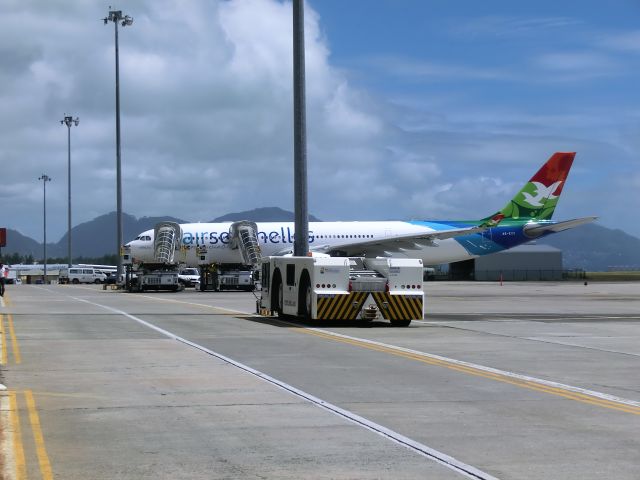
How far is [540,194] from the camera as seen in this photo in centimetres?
6819

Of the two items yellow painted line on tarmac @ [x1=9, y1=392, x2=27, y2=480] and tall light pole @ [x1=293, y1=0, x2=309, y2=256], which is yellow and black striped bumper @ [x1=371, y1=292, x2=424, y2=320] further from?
yellow painted line on tarmac @ [x1=9, y1=392, x2=27, y2=480]

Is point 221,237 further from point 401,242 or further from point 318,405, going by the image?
point 318,405

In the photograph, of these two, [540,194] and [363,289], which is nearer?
[363,289]

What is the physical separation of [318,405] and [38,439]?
3.64 metres

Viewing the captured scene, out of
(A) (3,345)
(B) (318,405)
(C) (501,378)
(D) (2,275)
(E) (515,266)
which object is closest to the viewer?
(B) (318,405)

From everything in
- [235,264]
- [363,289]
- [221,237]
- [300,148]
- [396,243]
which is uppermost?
[300,148]

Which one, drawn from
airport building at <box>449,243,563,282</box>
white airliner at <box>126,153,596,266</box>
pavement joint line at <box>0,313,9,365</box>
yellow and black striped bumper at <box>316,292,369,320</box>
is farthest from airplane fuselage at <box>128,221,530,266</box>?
pavement joint line at <box>0,313,9,365</box>

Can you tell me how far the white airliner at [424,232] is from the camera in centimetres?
6431

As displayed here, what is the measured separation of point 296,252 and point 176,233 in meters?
31.3

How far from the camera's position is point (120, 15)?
249 feet

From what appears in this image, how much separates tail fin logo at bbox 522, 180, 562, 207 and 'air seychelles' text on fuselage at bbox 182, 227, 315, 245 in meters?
15.7

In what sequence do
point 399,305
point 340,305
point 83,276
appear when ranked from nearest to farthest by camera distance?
point 340,305 < point 399,305 < point 83,276

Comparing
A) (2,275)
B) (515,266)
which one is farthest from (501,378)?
(515,266)

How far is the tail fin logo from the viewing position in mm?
68188
